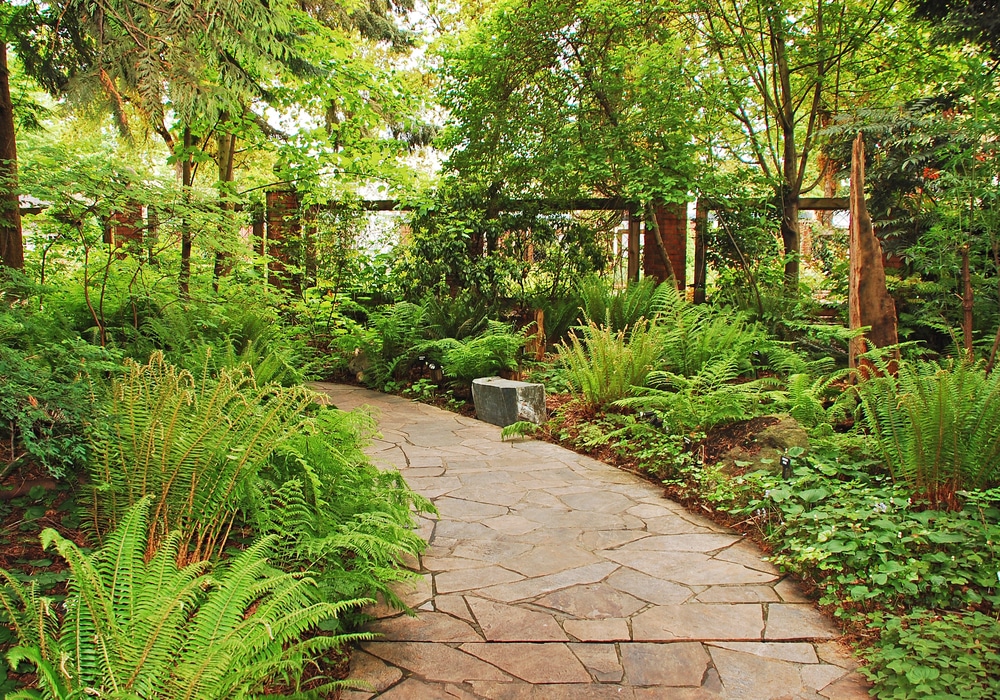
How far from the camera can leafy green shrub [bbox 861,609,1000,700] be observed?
201cm

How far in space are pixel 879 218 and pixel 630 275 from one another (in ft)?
9.95

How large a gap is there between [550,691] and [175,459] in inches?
62.6

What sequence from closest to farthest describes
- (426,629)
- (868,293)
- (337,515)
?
1. (426,629)
2. (337,515)
3. (868,293)

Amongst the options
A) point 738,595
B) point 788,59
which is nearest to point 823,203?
point 788,59

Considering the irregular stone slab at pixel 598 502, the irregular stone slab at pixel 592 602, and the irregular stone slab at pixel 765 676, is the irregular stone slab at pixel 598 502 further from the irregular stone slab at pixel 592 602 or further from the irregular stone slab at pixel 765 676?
the irregular stone slab at pixel 765 676

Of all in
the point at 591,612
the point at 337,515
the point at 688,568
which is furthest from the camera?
the point at 688,568

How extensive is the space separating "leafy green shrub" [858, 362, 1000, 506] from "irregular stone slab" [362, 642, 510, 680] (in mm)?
2210

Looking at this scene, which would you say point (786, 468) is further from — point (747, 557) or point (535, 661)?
point (535, 661)

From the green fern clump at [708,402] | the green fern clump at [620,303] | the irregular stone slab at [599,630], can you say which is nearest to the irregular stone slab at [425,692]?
the irregular stone slab at [599,630]

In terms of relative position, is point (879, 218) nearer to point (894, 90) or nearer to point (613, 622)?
point (894, 90)

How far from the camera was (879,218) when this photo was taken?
746 cm

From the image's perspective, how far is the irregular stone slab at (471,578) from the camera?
110 inches

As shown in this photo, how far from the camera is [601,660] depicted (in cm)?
227

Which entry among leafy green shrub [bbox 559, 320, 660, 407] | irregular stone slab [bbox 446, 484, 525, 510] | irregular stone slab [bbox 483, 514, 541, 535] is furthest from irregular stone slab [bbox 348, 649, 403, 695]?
leafy green shrub [bbox 559, 320, 660, 407]
